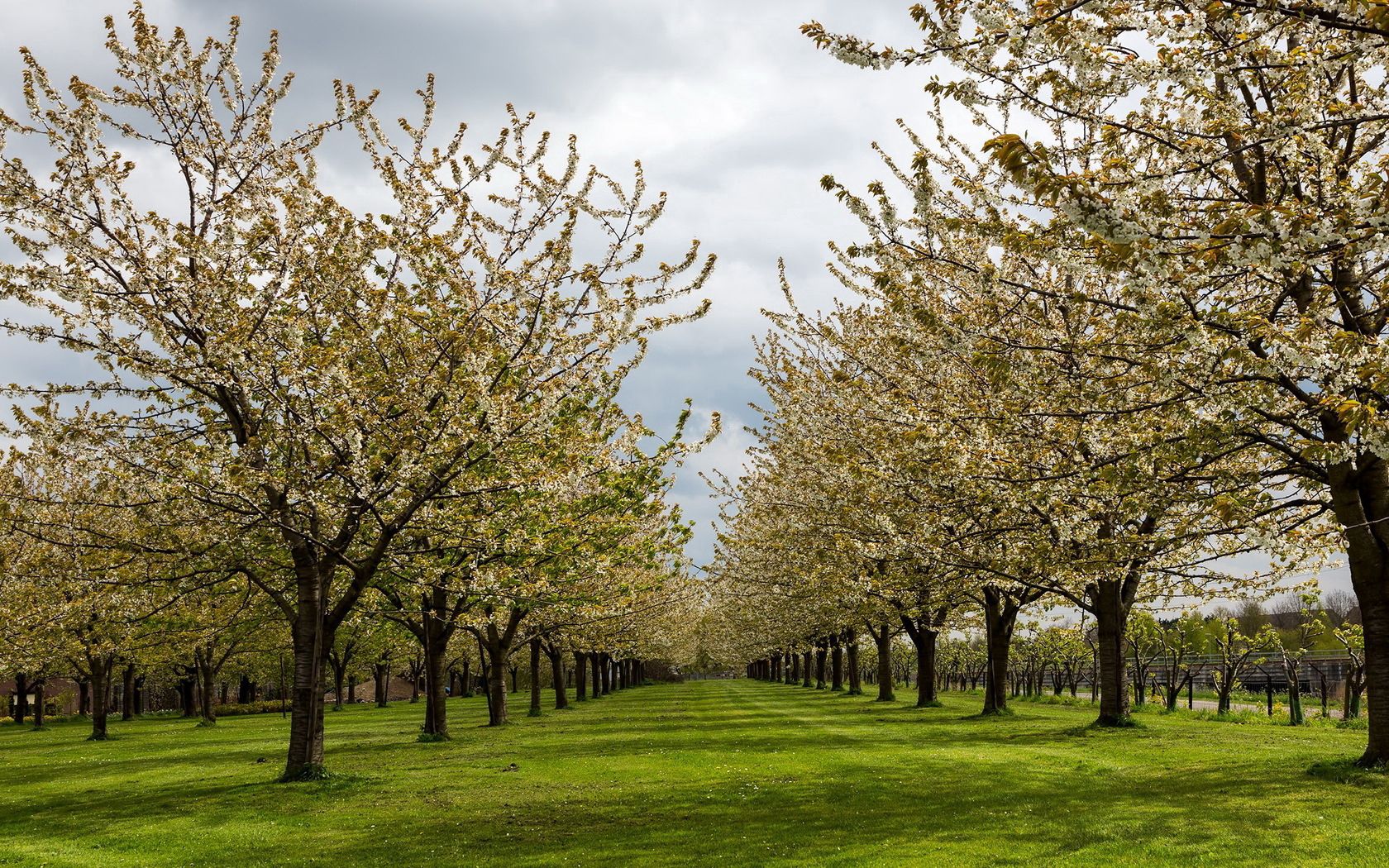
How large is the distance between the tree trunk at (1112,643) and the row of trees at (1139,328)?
0.24ft

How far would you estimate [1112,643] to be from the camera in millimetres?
22531

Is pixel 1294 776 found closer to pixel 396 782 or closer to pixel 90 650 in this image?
pixel 396 782

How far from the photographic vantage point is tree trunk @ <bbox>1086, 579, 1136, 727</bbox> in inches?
882

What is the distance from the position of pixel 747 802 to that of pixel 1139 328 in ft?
30.1

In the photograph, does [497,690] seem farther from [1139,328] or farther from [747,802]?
[1139,328]

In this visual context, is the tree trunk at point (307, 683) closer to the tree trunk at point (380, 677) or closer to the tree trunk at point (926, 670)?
the tree trunk at point (926, 670)

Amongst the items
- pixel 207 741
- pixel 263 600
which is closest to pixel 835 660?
pixel 207 741

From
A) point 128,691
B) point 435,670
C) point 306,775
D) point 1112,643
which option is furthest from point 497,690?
point 128,691

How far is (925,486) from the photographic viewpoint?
17.7 m

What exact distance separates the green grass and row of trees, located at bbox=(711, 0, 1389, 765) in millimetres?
3359

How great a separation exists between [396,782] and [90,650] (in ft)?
76.2

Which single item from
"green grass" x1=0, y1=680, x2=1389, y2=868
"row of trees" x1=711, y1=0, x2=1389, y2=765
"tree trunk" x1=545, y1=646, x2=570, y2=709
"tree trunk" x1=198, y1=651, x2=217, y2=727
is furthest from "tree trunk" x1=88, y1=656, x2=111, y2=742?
"row of trees" x1=711, y1=0, x2=1389, y2=765

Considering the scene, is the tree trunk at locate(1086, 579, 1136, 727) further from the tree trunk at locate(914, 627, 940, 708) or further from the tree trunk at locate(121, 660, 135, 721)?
the tree trunk at locate(121, 660, 135, 721)

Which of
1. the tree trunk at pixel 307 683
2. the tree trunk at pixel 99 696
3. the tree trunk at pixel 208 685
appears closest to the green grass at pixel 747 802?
the tree trunk at pixel 307 683
